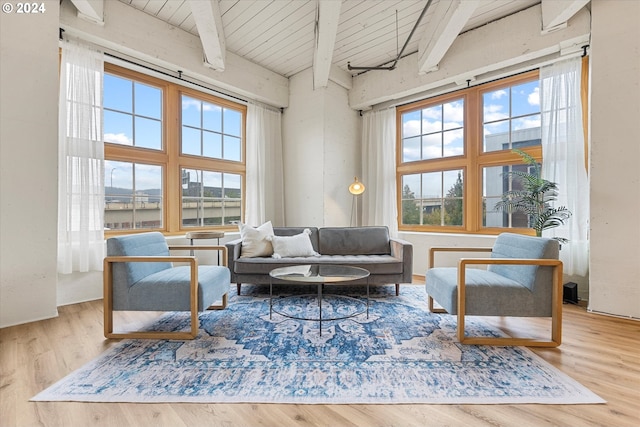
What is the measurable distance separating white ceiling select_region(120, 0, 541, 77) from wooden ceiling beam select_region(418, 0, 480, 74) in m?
0.02

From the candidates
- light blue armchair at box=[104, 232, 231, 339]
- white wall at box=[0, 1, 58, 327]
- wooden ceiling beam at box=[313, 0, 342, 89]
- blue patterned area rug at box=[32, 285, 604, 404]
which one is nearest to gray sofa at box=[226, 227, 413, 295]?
blue patterned area rug at box=[32, 285, 604, 404]

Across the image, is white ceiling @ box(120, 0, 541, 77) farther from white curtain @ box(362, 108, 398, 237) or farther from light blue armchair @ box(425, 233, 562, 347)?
light blue armchair @ box(425, 233, 562, 347)

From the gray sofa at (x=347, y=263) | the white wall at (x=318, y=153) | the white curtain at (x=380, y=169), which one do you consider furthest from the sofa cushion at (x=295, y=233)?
the white curtain at (x=380, y=169)

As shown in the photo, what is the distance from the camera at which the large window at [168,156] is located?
343 cm

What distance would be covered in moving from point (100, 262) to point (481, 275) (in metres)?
3.62

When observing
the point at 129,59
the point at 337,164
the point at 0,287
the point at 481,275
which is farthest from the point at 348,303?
the point at 129,59

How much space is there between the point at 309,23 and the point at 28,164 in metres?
3.18

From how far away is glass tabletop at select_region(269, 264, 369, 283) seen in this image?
2351 mm

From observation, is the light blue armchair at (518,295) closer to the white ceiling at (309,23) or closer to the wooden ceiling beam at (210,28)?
the white ceiling at (309,23)

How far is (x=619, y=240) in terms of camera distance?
2701 millimetres

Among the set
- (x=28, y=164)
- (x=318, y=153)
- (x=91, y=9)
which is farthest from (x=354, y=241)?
(x=91, y=9)

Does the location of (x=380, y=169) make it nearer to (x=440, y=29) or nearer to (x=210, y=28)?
(x=440, y=29)

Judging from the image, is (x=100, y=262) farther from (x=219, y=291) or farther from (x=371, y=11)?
(x=371, y=11)

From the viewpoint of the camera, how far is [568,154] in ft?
10.3
